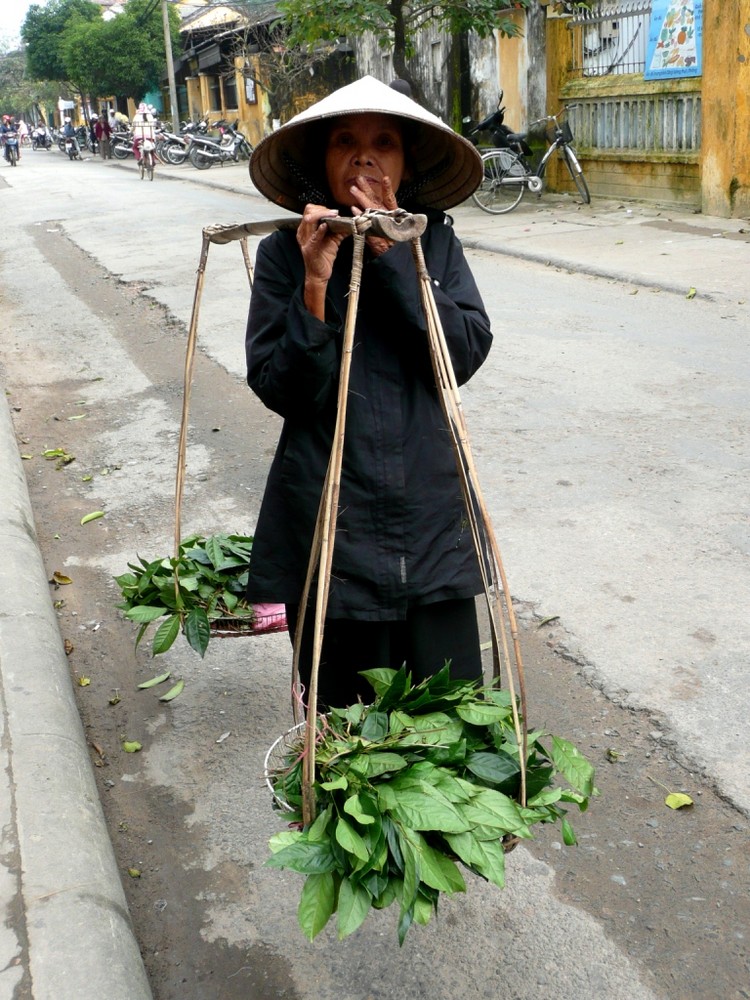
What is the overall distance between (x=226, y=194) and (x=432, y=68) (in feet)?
13.3

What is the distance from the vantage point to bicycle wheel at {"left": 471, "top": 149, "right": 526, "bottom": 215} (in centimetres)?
1235

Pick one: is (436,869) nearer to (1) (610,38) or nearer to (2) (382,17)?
(2) (382,17)

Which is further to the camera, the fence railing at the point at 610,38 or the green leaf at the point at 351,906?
the fence railing at the point at 610,38

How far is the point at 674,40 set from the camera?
10438 millimetres

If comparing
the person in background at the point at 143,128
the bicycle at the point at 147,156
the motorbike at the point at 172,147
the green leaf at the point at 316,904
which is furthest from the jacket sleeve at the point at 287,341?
the motorbike at the point at 172,147

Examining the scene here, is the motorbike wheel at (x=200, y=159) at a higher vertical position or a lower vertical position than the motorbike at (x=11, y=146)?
lower

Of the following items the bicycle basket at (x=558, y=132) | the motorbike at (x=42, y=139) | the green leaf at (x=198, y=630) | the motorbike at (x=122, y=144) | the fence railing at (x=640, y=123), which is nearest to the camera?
the green leaf at (x=198, y=630)

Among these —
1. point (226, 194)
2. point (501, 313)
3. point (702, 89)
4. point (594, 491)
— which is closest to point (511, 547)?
point (594, 491)

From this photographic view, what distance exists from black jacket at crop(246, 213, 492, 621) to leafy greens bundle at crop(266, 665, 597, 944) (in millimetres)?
193

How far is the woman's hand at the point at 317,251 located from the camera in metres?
1.63

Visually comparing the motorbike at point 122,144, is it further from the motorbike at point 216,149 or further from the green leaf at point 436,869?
the green leaf at point 436,869

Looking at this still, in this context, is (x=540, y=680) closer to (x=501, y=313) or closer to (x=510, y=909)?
(x=510, y=909)

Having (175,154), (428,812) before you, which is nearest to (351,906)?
(428,812)

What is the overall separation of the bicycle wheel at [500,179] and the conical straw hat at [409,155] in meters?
10.6
